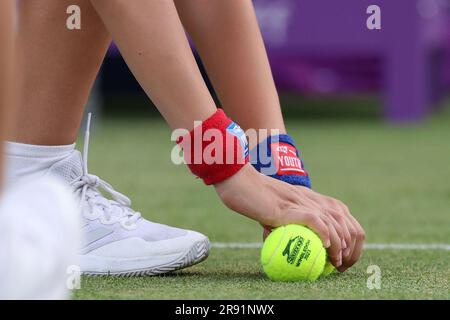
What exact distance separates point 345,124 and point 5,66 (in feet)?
16.3

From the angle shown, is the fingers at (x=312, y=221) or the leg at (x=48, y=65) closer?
the fingers at (x=312, y=221)

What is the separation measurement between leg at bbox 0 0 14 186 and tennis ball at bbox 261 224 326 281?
0.63m

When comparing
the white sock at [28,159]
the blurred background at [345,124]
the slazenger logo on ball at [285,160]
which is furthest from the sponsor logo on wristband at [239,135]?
the blurred background at [345,124]

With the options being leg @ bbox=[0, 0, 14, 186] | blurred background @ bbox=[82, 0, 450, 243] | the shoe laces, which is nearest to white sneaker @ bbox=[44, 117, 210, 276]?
the shoe laces

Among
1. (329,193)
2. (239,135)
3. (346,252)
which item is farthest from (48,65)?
(329,193)

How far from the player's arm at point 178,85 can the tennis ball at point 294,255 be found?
0.02m

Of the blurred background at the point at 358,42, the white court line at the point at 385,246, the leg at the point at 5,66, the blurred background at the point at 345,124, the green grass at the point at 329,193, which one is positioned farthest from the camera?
the blurred background at the point at 358,42

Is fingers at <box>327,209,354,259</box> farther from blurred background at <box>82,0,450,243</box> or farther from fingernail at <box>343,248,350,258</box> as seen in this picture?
blurred background at <box>82,0,450,243</box>

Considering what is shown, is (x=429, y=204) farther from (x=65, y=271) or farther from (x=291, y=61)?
(x=291, y=61)

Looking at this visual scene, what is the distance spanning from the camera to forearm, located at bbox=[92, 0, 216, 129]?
152 centimetres

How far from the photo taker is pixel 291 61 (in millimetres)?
6941

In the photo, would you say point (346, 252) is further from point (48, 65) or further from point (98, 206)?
point (48, 65)

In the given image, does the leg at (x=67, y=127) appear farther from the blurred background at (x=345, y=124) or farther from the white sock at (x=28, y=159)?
the blurred background at (x=345, y=124)

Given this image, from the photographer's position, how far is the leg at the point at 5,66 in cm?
103
